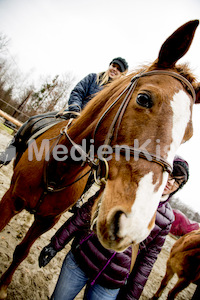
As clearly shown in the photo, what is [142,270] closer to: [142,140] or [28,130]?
[142,140]

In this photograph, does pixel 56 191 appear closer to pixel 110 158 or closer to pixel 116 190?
pixel 110 158

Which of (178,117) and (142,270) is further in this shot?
(142,270)

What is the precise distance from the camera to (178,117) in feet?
3.48

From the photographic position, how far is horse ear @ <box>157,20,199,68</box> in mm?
1259

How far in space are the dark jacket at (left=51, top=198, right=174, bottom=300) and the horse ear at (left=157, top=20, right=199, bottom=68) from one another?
1690 mm

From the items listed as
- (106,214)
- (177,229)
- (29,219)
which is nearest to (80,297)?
(29,219)

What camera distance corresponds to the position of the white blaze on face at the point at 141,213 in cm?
77

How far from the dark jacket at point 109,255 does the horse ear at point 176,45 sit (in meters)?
1.69

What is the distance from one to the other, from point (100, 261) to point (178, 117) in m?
1.72

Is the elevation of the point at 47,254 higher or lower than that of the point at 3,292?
higher

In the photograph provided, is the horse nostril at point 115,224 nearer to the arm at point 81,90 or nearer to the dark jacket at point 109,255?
the dark jacket at point 109,255

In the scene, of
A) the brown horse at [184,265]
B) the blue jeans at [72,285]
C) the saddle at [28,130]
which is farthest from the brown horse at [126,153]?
the brown horse at [184,265]

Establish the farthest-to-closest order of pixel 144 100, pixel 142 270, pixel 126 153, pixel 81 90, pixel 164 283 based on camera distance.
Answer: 1. pixel 164 283
2. pixel 81 90
3. pixel 142 270
4. pixel 144 100
5. pixel 126 153

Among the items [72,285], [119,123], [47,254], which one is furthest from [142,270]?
[119,123]
